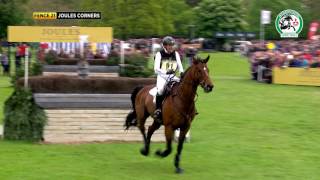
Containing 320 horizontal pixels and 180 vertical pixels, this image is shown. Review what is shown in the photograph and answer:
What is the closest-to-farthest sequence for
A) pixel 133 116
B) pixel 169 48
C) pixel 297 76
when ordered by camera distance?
pixel 169 48
pixel 133 116
pixel 297 76

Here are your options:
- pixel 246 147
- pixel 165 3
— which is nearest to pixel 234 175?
pixel 246 147

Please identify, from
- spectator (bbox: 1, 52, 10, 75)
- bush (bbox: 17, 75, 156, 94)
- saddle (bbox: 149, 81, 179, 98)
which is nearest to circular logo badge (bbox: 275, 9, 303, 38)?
bush (bbox: 17, 75, 156, 94)

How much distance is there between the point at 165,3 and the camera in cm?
6650

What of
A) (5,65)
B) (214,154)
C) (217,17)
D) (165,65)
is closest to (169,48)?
(165,65)

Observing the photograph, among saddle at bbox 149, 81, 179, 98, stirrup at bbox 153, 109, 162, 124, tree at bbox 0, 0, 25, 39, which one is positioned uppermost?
tree at bbox 0, 0, 25, 39

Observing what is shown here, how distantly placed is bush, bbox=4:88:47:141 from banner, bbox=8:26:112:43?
193 centimetres

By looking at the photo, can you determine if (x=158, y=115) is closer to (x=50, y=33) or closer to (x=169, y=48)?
(x=169, y=48)

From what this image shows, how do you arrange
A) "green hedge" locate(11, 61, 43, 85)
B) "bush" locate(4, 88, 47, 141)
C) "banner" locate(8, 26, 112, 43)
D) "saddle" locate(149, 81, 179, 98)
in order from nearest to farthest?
"saddle" locate(149, 81, 179, 98) < "bush" locate(4, 88, 47, 141) < "banner" locate(8, 26, 112, 43) < "green hedge" locate(11, 61, 43, 85)

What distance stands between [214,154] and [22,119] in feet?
15.2

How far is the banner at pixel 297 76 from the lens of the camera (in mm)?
33125

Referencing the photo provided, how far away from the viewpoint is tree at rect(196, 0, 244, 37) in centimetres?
8031

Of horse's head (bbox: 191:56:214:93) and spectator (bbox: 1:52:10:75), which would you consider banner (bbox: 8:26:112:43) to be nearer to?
horse's head (bbox: 191:56:214:93)

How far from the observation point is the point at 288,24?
23578 mm

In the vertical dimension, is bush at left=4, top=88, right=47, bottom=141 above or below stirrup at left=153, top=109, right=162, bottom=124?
below
